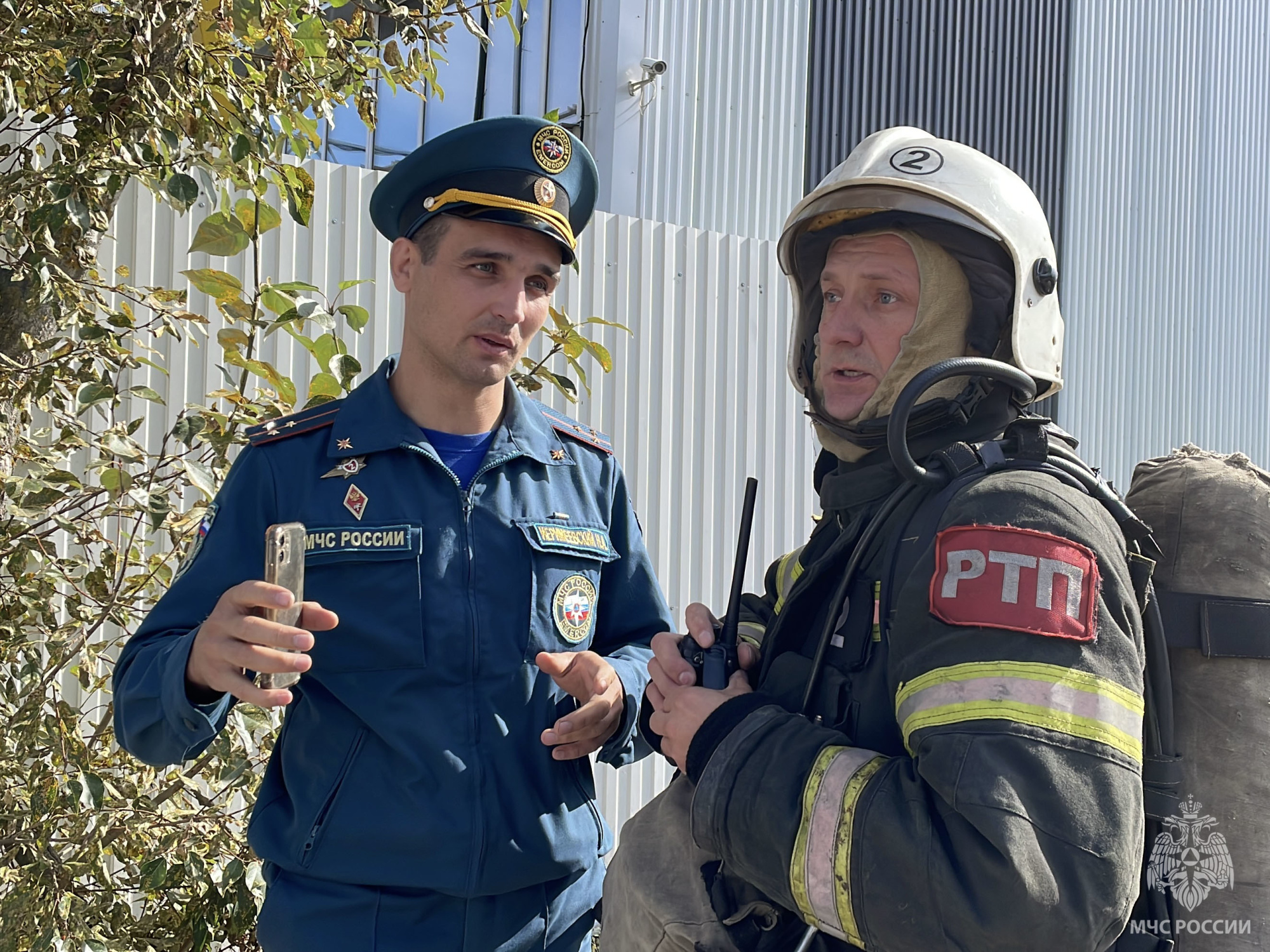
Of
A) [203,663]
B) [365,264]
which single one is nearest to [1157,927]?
[203,663]

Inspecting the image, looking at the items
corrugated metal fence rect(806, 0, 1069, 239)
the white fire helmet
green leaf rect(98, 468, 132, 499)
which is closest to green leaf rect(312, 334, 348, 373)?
green leaf rect(98, 468, 132, 499)

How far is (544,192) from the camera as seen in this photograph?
240cm

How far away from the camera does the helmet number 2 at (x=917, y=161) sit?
1863mm

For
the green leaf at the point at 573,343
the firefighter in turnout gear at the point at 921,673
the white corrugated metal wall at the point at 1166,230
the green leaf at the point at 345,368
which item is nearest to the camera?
the firefighter in turnout gear at the point at 921,673

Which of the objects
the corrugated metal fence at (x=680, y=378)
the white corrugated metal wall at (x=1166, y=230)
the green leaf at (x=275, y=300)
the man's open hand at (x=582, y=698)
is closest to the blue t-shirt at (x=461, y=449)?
the man's open hand at (x=582, y=698)

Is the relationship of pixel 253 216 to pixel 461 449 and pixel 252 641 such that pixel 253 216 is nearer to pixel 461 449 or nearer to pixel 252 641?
pixel 461 449

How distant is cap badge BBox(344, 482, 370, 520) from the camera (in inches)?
87.0

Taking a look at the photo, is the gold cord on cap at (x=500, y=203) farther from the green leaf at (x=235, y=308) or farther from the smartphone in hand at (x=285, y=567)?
the smartphone in hand at (x=285, y=567)

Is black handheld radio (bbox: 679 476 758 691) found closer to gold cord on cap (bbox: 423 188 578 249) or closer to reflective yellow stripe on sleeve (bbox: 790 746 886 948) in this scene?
reflective yellow stripe on sleeve (bbox: 790 746 886 948)

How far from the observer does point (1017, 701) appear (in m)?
1.33

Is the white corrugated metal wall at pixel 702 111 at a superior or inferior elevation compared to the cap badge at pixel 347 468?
superior

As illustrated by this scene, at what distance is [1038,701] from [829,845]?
12.8 inches

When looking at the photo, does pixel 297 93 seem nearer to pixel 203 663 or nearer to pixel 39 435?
pixel 39 435

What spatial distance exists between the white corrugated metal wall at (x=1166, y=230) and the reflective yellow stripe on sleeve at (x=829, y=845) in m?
7.97
